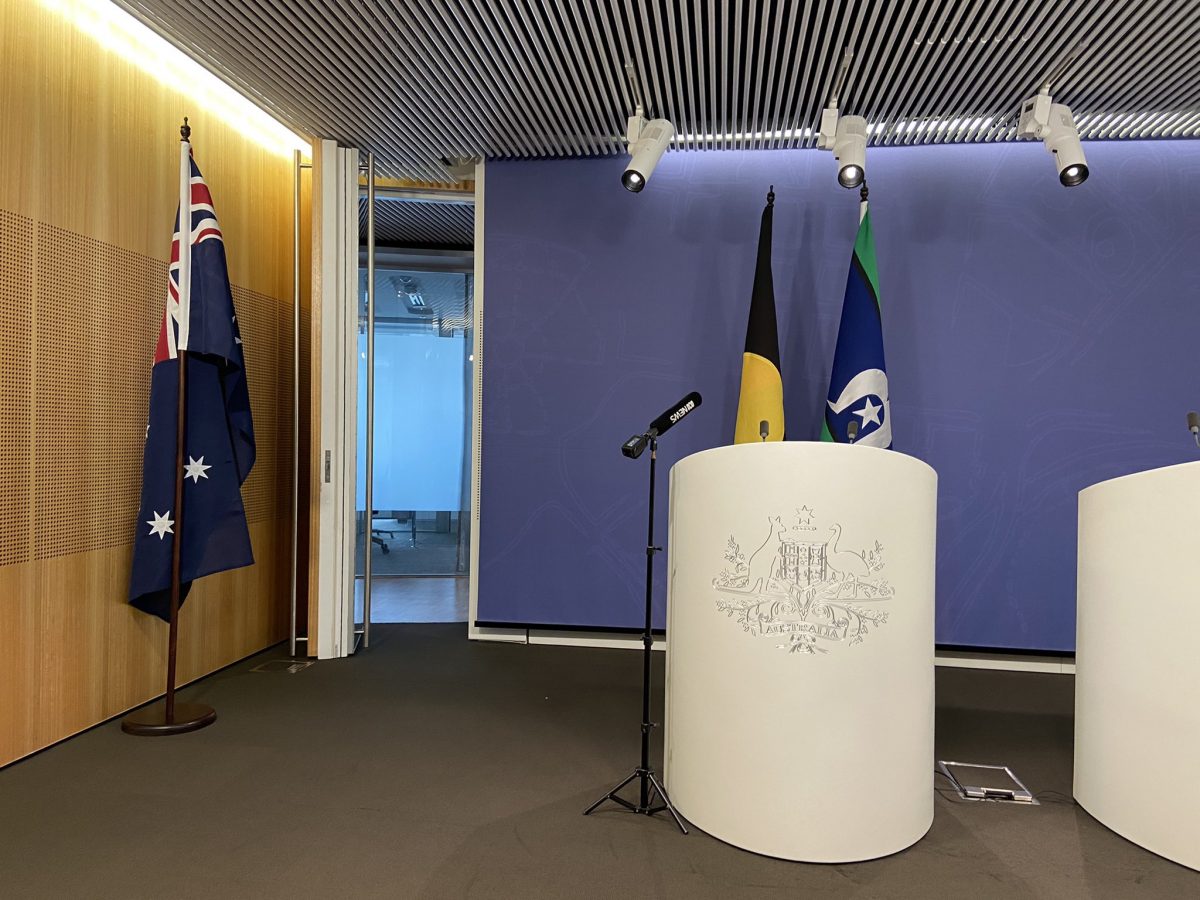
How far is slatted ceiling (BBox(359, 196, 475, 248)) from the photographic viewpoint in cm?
625

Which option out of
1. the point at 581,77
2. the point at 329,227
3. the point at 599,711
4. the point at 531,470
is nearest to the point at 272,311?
the point at 329,227

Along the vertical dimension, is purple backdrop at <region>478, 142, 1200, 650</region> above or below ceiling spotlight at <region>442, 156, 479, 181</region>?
below

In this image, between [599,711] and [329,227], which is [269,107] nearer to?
[329,227]

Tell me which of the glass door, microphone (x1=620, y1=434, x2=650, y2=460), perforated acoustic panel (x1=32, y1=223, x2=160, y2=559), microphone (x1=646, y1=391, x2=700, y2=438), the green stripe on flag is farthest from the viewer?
the glass door

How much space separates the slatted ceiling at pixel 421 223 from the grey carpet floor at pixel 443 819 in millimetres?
3468

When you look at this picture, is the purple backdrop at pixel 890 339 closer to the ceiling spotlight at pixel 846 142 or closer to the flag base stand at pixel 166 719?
the ceiling spotlight at pixel 846 142

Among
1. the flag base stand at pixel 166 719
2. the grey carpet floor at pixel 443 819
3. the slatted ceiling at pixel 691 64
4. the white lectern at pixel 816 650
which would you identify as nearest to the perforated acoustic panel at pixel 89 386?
the flag base stand at pixel 166 719

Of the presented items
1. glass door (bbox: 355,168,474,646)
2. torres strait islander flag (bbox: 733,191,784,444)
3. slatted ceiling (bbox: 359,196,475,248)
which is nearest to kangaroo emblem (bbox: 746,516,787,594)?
torres strait islander flag (bbox: 733,191,784,444)

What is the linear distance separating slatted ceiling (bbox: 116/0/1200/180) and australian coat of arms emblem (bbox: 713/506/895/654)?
2425 mm

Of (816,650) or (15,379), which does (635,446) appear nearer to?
(816,650)

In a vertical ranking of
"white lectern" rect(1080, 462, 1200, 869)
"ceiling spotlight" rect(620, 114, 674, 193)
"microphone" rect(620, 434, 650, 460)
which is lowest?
"white lectern" rect(1080, 462, 1200, 869)

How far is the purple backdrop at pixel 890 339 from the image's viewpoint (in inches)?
198

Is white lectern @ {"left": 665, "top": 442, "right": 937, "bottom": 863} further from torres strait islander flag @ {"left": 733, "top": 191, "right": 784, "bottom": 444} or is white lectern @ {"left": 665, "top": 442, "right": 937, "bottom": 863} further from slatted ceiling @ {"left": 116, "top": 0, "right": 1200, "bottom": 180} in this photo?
slatted ceiling @ {"left": 116, "top": 0, "right": 1200, "bottom": 180}

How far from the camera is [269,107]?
15.6 feet
